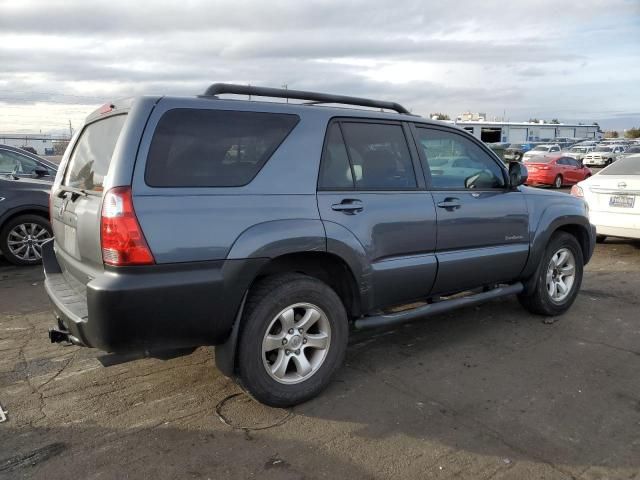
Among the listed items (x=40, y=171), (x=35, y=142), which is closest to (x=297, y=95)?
(x=40, y=171)

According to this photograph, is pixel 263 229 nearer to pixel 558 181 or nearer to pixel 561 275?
pixel 561 275

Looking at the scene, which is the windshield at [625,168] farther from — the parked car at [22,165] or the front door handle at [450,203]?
the parked car at [22,165]

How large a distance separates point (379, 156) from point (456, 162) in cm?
91

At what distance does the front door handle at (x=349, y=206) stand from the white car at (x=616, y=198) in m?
5.67

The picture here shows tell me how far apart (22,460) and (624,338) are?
15.3 ft

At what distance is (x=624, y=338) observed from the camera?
477 centimetres

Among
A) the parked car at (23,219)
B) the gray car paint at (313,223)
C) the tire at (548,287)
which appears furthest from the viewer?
the parked car at (23,219)

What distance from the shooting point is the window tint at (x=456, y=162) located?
4301 millimetres

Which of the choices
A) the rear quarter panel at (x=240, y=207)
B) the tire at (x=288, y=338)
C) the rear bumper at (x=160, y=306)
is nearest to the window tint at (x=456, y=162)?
the rear quarter panel at (x=240, y=207)

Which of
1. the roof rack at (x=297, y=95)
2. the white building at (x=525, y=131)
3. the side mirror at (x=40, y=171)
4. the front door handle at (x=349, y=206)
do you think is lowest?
the front door handle at (x=349, y=206)

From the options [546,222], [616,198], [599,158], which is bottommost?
[599,158]

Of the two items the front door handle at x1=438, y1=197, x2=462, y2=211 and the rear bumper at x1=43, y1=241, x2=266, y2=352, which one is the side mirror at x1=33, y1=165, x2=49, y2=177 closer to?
the rear bumper at x1=43, y1=241, x2=266, y2=352

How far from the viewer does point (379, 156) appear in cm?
398

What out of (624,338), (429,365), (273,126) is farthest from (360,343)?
(624,338)
